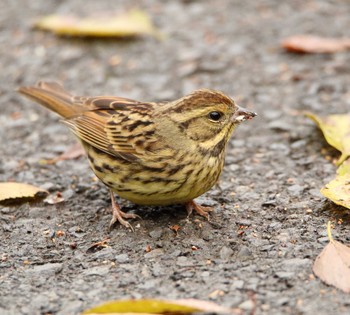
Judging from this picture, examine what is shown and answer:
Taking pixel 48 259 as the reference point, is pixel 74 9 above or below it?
above

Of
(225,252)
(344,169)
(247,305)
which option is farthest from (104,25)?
(247,305)

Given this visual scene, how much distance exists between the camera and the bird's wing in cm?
512

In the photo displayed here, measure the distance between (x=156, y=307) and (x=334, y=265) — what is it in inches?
45.4

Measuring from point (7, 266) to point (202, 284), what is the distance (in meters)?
1.34

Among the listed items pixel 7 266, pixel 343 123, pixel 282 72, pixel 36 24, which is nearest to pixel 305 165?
pixel 343 123

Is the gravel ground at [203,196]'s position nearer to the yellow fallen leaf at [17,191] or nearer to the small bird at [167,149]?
the yellow fallen leaf at [17,191]

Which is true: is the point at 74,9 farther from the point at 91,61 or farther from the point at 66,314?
the point at 66,314

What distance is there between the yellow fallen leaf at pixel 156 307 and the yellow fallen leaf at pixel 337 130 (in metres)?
2.29

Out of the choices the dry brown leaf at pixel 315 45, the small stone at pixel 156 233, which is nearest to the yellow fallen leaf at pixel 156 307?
the small stone at pixel 156 233

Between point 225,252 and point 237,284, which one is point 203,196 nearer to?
point 225,252

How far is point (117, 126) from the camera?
17.9 feet

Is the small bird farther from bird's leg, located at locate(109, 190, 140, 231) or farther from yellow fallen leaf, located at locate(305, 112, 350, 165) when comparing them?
yellow fallen leaf, located at locate(305, 112, 350, 165)

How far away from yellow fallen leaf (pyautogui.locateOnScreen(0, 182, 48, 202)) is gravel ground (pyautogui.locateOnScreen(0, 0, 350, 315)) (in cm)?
10

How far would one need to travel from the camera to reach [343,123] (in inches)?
241
